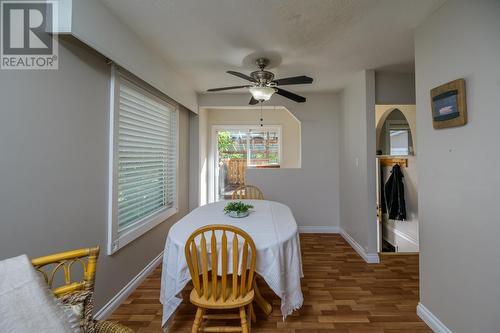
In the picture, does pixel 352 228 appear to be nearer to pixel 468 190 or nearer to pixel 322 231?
pixel 322 231

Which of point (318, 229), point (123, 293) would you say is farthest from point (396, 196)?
point (123, 293)

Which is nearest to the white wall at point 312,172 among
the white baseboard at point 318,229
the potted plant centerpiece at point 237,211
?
the white baseboard at point 318,229

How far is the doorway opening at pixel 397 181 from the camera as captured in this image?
136 inches

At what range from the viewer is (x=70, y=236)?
1.52m

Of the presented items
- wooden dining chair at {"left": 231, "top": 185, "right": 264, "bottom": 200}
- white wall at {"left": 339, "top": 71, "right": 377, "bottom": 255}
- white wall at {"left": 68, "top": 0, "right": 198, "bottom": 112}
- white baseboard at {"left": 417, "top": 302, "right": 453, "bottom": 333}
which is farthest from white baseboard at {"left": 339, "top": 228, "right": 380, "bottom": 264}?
white wall at {"left": 68, "top": 0, "right": 198, "bottom": 112}

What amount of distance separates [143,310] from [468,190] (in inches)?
103

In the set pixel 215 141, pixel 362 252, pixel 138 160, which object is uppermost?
pixel 215 141

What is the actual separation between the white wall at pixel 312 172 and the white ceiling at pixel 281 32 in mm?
1010

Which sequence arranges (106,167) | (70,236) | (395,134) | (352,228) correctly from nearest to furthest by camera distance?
(70,236) → (106,167) → (352,228) → (395,134)

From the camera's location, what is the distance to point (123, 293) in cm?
204

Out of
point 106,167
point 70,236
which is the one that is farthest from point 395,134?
point 70,236

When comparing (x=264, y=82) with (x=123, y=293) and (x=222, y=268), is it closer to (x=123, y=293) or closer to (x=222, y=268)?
(x=222, y=268)

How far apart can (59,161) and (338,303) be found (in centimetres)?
246

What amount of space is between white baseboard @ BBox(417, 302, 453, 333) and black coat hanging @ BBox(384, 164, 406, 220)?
193 cm
